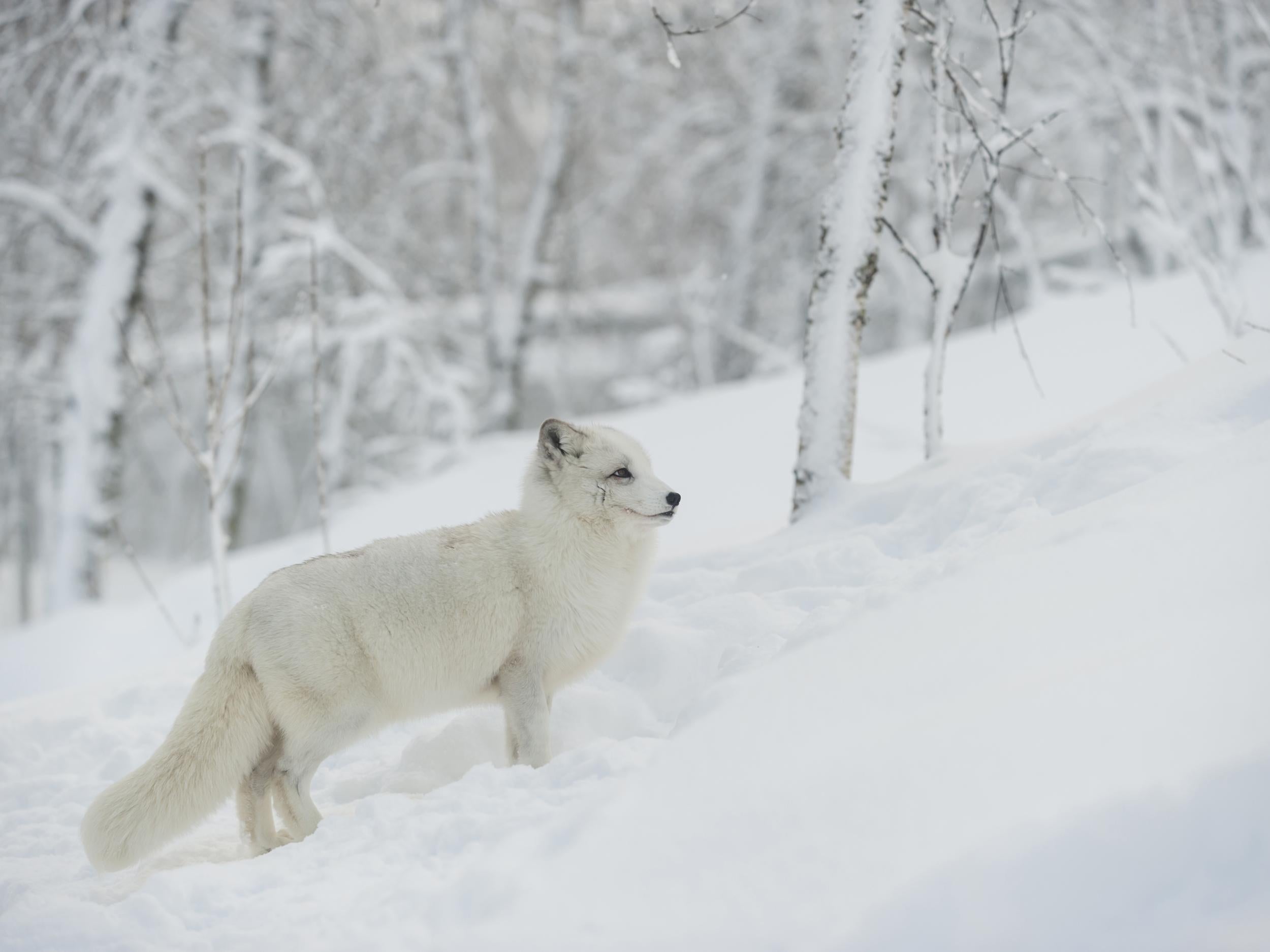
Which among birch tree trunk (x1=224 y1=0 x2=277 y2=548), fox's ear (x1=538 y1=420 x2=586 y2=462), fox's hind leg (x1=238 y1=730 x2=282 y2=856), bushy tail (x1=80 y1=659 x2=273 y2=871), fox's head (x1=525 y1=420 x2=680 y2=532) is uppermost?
birch tree trunk (x1=224 y1=0 x2=277 y2=548)

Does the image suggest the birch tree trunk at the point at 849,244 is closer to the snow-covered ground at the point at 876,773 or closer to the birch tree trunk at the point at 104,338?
the snow-covered ground at the point at 876,773

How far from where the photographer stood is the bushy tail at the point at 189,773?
8.09 feet

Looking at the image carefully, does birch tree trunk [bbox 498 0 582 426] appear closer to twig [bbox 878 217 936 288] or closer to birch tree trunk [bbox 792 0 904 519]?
birch tree trunk [bbox 792 0 904 519]

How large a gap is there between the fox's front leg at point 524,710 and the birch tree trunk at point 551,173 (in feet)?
28.4

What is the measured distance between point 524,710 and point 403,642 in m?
0.46

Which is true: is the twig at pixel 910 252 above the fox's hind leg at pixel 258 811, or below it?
above

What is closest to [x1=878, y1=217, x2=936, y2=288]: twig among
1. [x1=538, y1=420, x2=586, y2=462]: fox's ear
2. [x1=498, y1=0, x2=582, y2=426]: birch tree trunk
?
[x1=538, y1=420, x2=586, y2=462]: fox's ear

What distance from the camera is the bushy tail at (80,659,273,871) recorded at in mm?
2467

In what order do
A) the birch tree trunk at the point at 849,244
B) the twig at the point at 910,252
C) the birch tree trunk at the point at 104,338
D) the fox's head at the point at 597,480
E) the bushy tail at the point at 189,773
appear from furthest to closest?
1. the birch tree trunk at the point at 104,338
2. the twig at the point at 910,252
3. the birch tree trunk at the point at 849,244
4. the fox's head at the point at 597,480
5. the bushy tail at the point at 189,773

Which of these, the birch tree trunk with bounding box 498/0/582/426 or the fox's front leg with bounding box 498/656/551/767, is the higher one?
the birch tree trunk with bounding box 498/0/582/426

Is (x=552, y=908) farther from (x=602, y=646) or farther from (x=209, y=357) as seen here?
(x=209, y=357)

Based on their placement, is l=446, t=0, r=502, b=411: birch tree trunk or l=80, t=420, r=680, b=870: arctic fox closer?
l=80, t=420, r=680, b=870: arctic fox

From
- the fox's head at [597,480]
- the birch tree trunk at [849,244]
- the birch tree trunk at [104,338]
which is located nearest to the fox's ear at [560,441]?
the fox's head at [597,480]

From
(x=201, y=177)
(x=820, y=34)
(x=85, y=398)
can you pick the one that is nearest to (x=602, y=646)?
(x=201, y=177)
